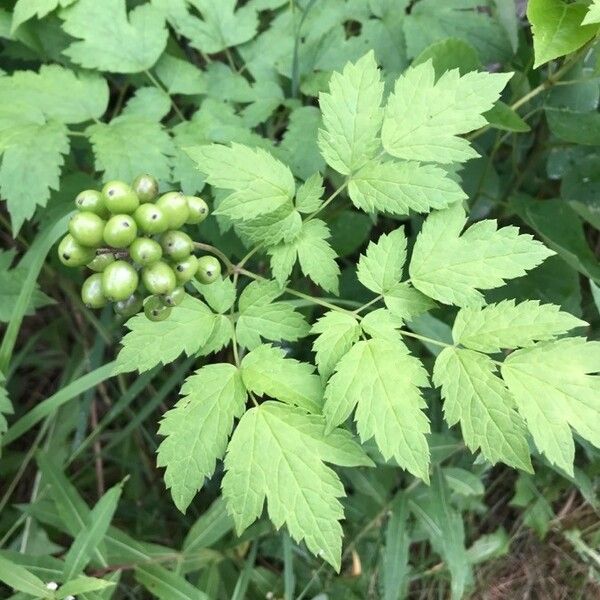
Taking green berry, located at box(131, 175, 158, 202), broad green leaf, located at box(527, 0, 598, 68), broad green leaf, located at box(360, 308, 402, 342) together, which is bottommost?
broad green leaf, located at box(360, 308, 402, 342)

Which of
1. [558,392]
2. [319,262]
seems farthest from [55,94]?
[558,392]

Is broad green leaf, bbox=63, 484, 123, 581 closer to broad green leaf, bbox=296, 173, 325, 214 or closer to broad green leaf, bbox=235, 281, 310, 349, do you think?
broad green leaf, bbox=235, 281, 310, 349

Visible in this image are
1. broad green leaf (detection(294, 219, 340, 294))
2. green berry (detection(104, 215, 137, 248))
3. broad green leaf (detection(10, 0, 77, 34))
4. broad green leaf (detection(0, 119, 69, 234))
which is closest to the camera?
green berry (detection(104, 215, 137, 248))

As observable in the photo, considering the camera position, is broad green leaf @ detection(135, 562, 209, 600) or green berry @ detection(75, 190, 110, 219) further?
broad green leaf @ detection(135, 562, 209, 600)

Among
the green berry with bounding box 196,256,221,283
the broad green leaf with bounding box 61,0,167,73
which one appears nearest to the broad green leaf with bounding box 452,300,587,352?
the green berry with bounding box 196,256,221,283

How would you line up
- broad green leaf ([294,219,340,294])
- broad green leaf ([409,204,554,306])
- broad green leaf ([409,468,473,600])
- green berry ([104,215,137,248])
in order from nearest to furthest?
green berry ([104,215,137,248]) < broad green leaf ([409,204,554,306]) < broad green leaf ([294,219,340,294]) < broad green leaf ([409,468,473,600])

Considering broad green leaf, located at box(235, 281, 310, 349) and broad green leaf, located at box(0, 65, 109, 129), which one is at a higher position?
broad green leaf, located at box(0, 65, 109, 129)
